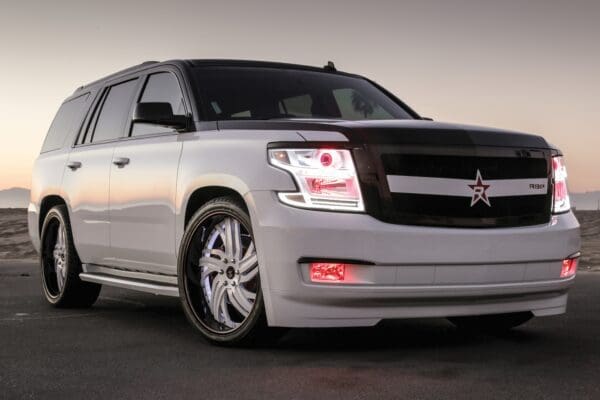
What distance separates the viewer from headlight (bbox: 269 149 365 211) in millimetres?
5020

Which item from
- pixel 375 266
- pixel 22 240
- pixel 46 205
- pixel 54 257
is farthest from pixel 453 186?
pixel 22 240

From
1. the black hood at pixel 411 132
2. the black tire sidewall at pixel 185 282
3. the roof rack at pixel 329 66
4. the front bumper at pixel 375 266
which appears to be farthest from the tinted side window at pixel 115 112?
the front bumper at pixel 375 266

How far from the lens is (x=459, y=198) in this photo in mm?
5223

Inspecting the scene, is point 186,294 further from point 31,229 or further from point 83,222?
point 31,229

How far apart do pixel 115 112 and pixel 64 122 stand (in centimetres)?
141

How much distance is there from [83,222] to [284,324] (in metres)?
3.10

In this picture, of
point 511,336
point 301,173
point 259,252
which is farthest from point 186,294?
point 511,336

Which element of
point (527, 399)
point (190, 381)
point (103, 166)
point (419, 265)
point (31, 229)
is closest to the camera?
point (527, 399)

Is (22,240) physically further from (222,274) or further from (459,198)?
(459,198)

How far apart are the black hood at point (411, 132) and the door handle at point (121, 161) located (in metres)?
1.55

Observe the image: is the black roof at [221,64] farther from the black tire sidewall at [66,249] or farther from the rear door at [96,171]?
the black tire sidewall at [66,249]

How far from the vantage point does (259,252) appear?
203 inches

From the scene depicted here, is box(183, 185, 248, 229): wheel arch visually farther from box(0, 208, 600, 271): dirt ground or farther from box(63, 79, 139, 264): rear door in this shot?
box(0, 208, 600, 271): dirt ground

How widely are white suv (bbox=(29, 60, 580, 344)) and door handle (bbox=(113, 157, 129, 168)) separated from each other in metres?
0.04
